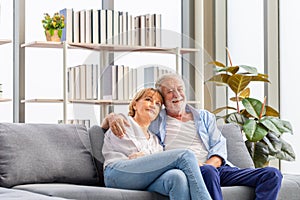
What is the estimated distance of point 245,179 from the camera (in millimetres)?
3514

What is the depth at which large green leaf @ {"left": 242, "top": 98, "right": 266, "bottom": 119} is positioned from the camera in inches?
182

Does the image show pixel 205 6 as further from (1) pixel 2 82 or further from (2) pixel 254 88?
(1) pixel 2 82

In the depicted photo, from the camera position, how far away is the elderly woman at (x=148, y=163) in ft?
10.1

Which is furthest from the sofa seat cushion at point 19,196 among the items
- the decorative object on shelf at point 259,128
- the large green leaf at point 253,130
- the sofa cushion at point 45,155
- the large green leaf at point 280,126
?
the large green leaf at point 280,126

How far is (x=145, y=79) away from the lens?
3.29m

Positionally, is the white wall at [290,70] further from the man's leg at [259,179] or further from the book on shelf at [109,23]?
the man's leg at [259,179]

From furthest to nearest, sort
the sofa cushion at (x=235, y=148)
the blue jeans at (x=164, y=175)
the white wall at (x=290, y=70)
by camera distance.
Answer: the white wall at (x=290, y=70), the sofa cushion at (x=235, y=148), the blue jeans at (x=164, y=175)

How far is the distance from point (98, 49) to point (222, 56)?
9.58ft

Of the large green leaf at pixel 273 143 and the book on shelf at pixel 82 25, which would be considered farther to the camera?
the book on shelf at pixel 82 25

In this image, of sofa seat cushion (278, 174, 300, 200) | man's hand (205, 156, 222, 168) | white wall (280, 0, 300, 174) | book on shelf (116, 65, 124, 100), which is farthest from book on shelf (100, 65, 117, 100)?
white wall (280, 0, 300, 174)

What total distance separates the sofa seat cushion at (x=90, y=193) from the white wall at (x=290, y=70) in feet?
8.52

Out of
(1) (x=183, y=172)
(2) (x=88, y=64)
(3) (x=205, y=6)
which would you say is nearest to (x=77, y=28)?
(3) (x=205, y=6)

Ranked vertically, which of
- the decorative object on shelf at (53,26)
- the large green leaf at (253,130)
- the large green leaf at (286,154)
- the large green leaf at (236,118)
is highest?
the decorative object on shelf at (53,26)

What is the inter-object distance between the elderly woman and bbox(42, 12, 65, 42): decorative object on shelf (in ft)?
6.23
